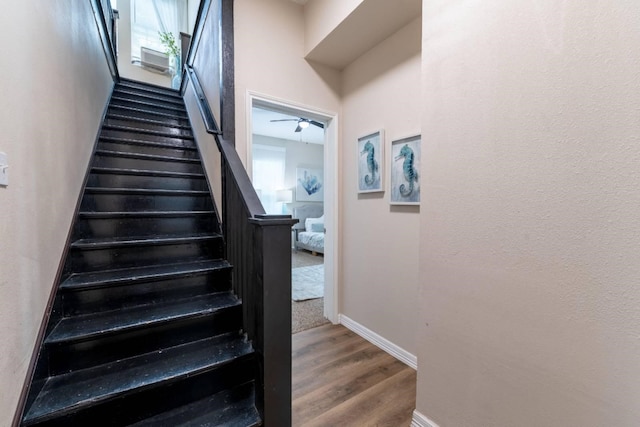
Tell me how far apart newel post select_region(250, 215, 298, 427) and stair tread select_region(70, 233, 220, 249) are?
895 millimetres

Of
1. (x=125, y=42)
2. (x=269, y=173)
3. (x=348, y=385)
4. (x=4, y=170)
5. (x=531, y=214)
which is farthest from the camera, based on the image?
(x=269, y=173)

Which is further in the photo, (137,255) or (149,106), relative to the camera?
(149,106)

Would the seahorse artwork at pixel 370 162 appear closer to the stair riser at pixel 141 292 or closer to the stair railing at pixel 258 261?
the stair railing at pixel 258 261

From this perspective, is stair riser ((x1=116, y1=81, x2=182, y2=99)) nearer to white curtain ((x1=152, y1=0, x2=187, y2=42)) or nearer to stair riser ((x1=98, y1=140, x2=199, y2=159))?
stair riser ((x1=98, y1=140, x2=199, y2=159))

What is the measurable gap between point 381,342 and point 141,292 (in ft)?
6.26

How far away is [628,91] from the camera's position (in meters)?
0.83

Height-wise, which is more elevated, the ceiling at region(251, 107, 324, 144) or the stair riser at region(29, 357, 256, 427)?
the ceiling at region(251, 107, 324, 144)

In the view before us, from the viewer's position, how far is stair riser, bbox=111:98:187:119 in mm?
3230

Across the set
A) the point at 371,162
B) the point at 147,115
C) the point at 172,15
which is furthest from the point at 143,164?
the point at 172,15

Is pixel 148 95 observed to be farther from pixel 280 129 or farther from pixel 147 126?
pixel 280 129

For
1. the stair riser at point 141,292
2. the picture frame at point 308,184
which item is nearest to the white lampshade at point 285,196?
the picture frame at point 308,184

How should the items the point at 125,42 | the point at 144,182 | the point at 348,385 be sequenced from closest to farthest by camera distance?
1. the point at 348,385
2. the point at 144,182
3. the point at 125,42

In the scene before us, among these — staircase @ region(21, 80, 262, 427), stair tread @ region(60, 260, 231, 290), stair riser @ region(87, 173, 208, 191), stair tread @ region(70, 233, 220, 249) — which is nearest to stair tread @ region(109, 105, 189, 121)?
staircase @ region(21, 80, 262, 427)

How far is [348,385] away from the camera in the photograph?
1860 mm
